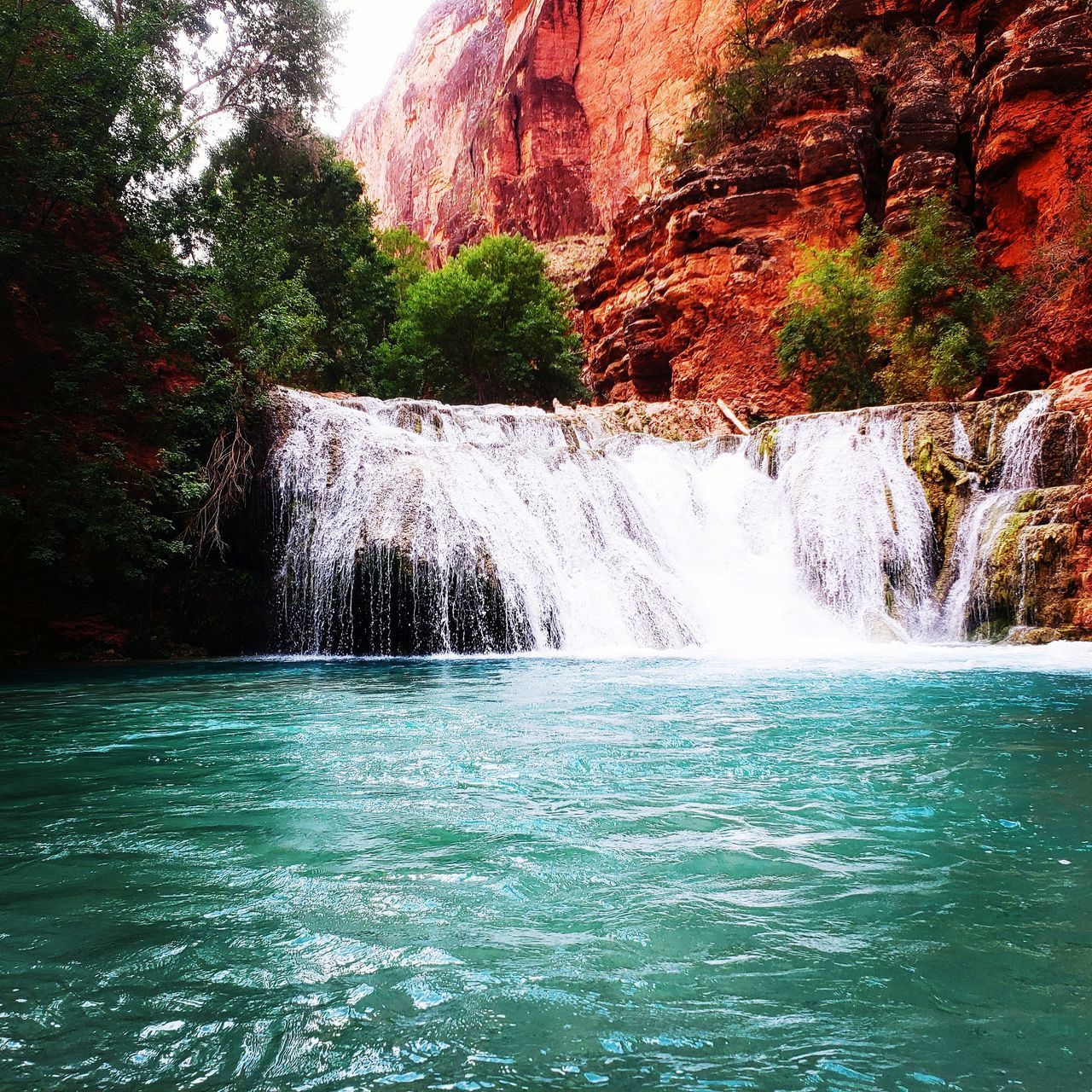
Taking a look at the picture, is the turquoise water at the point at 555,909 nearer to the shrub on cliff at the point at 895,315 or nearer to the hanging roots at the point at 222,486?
the hanging roots at the point at 222,486

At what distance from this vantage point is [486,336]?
27672 mm

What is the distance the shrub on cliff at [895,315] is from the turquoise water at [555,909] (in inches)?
649

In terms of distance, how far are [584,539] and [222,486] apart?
625 cm

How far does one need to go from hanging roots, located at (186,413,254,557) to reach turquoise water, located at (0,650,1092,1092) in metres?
7.34

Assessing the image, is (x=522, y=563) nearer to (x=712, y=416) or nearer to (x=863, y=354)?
(x=712, y=416)

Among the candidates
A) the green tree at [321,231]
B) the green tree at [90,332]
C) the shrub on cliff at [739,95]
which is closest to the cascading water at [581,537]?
the green tree at [90,332]

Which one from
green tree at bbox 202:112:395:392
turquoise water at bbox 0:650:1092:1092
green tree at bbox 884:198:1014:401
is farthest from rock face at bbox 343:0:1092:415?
turquoise water at bbox 0:650:1092:1092

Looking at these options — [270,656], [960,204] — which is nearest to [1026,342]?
[960,204]

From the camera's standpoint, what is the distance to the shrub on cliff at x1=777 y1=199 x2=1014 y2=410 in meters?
17.9

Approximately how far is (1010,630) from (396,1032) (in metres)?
11.8

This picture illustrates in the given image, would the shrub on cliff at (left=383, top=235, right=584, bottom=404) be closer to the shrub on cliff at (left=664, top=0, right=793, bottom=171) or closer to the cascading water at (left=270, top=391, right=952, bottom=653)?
the shrub on cliff at (left=664, top=0, right=793, bottom=171)

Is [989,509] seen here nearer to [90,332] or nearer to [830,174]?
[90,332]

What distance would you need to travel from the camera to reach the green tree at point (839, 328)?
66.7ft

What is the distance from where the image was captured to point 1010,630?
10797mm
